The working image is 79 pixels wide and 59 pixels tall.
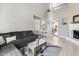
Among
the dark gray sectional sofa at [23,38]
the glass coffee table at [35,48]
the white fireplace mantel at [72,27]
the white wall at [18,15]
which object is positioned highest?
the white wall at [18,15]

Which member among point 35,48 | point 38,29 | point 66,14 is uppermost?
point 66,14

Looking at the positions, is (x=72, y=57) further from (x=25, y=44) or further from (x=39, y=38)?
(x=25, y=44)

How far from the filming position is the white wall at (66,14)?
6.53ft

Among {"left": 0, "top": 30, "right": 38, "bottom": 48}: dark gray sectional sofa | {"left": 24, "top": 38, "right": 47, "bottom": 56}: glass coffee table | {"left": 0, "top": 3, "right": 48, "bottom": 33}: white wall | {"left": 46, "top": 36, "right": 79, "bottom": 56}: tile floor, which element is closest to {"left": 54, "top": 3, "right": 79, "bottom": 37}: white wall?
{"left": 46, "top": 36, "right": 79, "bottom": 56}: tile floor

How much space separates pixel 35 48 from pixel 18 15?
0.71 m

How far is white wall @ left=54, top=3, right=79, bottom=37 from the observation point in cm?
199

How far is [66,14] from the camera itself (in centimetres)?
204

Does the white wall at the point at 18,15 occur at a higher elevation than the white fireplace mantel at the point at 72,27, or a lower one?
higher

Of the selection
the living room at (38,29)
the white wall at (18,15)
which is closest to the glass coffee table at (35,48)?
the living room at (38,29)

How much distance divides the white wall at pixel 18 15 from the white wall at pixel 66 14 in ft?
0.94

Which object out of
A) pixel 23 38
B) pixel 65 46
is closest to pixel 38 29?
pixel 23 38

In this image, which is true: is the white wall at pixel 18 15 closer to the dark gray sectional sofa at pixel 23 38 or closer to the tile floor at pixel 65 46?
the dark gray sectional sofa at pixel 23 38

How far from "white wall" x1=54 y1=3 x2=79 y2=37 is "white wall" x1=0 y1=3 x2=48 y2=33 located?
29cm

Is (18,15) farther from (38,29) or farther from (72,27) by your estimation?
(72,27)
